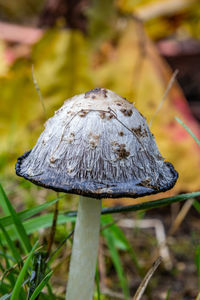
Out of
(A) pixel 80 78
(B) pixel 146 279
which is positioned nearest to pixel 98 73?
(A) pixel 80 78

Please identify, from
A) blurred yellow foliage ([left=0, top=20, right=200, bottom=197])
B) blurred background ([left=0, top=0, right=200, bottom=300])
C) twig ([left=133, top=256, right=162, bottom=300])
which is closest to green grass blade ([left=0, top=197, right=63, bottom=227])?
twig ([left=133, top=256, right=162, bottom=300])

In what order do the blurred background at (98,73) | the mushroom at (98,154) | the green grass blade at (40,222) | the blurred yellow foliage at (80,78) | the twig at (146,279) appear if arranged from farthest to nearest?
the blurred yellow foliage at (80,78), the blurred background at (98,73), the green grass blade at (40,222), the twig at (146,279), the mushroom at (98,154)

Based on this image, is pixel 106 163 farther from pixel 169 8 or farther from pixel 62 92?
pixel 169 8

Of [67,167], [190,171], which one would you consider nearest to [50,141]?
[67,167]

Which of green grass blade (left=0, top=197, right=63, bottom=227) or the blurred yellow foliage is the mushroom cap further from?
the blurred yellow foliage

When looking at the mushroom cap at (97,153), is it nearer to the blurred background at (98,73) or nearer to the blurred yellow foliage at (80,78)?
the blurred background at (98,73)

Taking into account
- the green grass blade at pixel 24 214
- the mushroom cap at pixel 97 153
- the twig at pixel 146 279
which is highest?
the mushroom cap at pixel 97 153

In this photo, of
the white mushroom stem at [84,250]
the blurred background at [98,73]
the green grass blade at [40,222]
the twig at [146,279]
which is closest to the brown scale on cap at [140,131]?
the white mushroom stem at [84,250]
